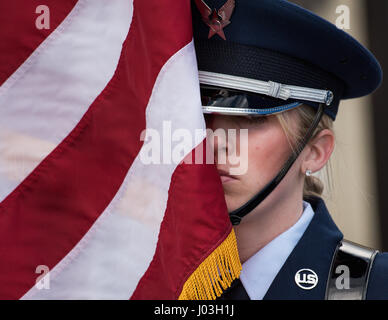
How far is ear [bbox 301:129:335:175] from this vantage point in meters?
1.71

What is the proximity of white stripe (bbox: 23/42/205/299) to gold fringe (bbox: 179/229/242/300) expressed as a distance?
12 centimetres

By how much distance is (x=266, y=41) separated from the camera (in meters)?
1.59

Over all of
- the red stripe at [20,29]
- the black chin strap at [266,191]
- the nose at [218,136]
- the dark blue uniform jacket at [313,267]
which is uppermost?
the red stripe at [20,29]

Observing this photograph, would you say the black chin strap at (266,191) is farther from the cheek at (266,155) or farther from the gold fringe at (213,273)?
the gold fringe at (213,273)

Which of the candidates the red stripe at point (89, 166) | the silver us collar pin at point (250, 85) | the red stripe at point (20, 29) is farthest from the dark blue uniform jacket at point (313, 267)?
the red stripe at point (20, 29)

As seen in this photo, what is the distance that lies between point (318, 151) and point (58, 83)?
79 centimetres

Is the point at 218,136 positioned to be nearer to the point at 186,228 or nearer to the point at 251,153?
the point at 251,153

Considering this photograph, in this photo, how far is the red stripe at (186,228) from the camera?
1340 millimetres

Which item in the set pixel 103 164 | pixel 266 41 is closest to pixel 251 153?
pixel 266 41

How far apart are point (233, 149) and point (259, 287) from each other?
39 centimetres

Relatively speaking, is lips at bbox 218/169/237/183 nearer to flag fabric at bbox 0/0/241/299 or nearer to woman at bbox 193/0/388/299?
woman at bbox 193/0/388/299

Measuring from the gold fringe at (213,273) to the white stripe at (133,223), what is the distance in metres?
0.12

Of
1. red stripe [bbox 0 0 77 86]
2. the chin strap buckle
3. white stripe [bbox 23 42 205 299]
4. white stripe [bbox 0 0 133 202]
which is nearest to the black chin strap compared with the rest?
the chin strap buckle
